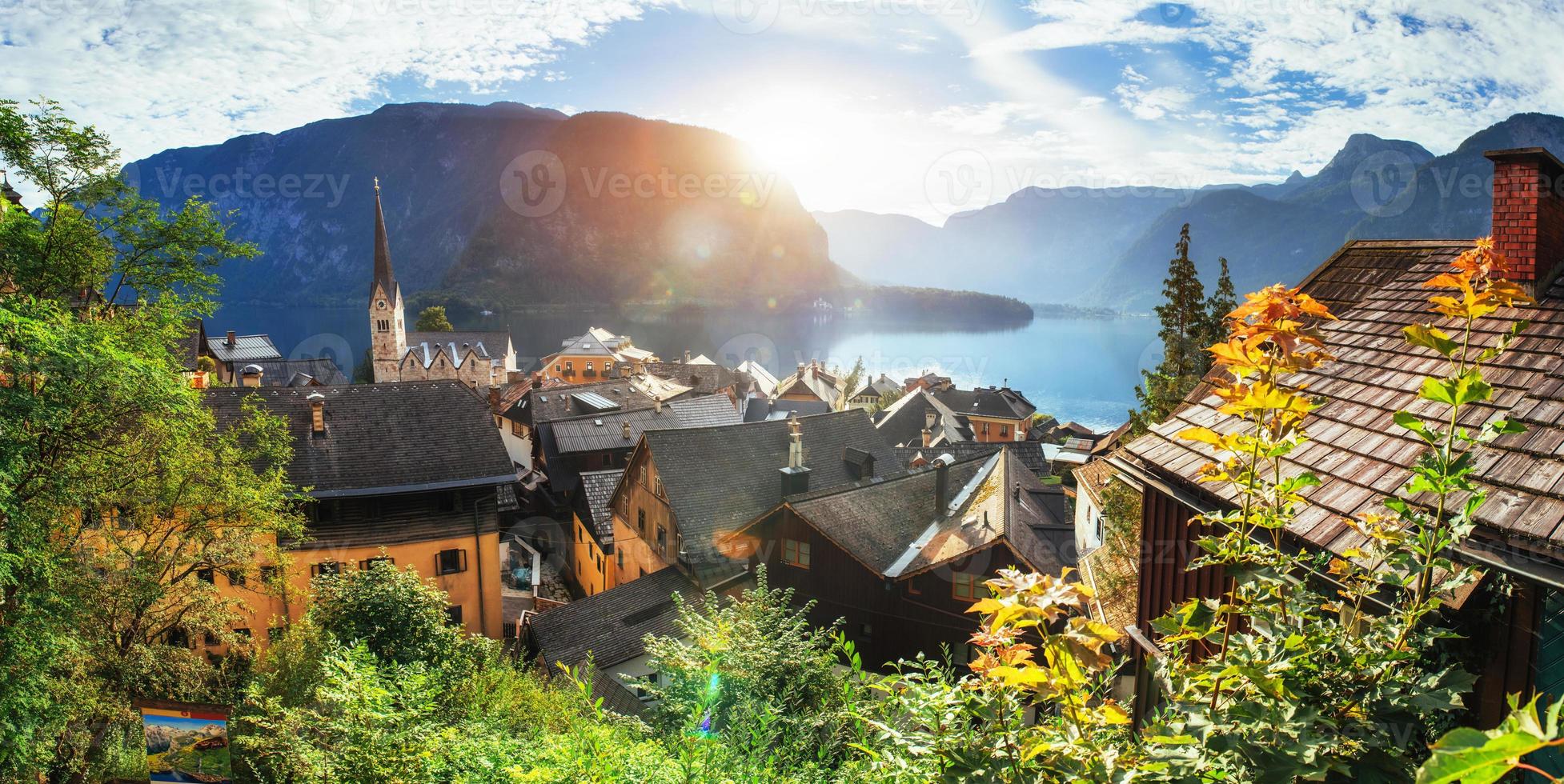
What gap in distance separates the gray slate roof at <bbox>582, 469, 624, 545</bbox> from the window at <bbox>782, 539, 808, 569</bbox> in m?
9.41

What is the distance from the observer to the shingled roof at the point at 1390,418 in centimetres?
438

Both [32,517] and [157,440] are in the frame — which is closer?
[32,517]

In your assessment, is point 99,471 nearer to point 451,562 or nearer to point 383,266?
point 451,562

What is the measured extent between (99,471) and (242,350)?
7203 centimetres

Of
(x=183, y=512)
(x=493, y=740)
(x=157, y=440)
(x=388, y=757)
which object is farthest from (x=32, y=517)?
(x=493, y=740)

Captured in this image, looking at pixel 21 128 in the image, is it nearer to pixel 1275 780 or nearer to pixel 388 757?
pixel 388 757

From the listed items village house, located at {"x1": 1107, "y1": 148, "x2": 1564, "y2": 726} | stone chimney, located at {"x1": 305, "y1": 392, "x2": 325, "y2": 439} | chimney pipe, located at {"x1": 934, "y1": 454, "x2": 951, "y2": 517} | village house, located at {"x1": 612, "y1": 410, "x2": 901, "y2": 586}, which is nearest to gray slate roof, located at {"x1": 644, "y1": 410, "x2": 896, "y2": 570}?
village house, located at {"x1": 612, "y1": 410, "x2": 901, "y2": 586}

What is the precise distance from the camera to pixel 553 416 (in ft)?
151

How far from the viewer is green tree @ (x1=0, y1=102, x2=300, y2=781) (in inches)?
479

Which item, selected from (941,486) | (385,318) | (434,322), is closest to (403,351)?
(385,318)

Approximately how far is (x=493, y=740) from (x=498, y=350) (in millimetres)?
81593

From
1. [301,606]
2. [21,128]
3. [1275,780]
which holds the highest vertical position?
[21,128]

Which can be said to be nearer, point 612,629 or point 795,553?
point 612,629

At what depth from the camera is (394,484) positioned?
22.7 meters
